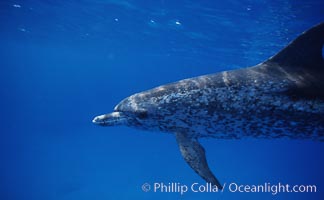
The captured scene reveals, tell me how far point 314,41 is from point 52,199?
110 ft

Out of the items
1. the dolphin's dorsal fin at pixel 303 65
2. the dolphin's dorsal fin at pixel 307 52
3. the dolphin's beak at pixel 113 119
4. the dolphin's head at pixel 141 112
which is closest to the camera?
the dolphin's dorsal fin at pixel 303 65

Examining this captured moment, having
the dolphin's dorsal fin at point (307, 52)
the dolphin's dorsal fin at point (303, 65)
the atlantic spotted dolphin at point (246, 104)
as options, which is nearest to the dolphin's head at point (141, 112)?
the atlantic spotted dolphin at point (246, 104)

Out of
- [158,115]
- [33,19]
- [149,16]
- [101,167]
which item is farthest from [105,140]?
[158,115]

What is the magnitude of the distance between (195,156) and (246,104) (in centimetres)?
151

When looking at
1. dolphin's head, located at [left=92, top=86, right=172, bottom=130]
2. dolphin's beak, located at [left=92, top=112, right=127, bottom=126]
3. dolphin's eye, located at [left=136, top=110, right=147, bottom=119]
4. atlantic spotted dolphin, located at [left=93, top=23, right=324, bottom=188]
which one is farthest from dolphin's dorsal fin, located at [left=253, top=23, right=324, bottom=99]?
dolphin's beak, located at [left=92, top=112, right=127, bottom=126]

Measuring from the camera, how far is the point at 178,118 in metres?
5.76

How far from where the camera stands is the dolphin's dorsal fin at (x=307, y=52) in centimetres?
525

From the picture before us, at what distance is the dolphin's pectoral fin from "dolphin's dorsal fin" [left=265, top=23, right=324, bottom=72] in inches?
98.5

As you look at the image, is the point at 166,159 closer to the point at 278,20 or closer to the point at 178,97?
the point at 278,20

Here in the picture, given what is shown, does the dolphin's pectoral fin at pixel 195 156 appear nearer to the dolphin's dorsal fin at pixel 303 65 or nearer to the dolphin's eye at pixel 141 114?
the dolphin's eye at pixel 141 114

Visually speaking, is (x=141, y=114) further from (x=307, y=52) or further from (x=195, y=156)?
(x=307, y=52)

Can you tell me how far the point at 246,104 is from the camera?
517 centimetres

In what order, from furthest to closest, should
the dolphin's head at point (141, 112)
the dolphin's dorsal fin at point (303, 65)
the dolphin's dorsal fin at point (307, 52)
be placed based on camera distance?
1. the dolphin's head at point (141, 112)
2. the dolphin's dorsal fin at point (307, 52)
3. the dolphin's dorsal fin at point (303, 65)

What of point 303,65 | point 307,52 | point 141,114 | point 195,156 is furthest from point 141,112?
point 307,52
